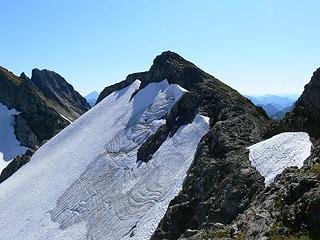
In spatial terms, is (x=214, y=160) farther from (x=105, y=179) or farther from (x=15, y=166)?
(x=15, y=166)

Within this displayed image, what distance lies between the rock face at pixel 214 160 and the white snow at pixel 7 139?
84.4 meters

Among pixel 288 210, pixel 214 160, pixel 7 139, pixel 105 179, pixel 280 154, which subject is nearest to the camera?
pixel 288 210

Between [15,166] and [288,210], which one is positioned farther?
[15,166]

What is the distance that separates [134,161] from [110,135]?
13483 mm

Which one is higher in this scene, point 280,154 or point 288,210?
point 280,154

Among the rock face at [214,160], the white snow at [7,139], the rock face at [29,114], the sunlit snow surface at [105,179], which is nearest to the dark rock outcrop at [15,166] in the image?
the sunlit snow surface at [105,179]

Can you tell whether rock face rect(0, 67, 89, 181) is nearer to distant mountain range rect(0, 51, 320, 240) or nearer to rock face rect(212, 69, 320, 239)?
distant mountain range rect(0, 51, 320, 240)

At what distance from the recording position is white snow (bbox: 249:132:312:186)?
32094 millimetres

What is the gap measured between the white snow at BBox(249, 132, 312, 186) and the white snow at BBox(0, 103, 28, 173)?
10572cm

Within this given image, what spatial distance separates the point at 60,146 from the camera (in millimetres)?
80500

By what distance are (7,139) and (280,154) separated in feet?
415

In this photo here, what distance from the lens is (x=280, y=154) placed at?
1342 inches

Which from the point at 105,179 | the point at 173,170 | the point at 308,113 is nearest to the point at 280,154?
the point at 308,113

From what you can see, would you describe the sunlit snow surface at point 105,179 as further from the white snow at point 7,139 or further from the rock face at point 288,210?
the white snow at point 7,139
